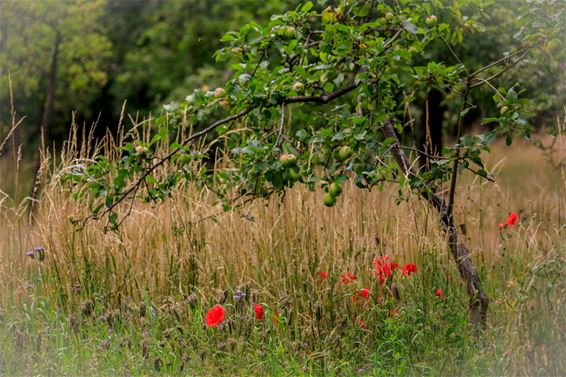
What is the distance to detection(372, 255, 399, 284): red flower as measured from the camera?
4160 mm

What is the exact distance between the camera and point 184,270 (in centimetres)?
475

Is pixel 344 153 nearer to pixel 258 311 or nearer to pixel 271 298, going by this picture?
pixel 258 311

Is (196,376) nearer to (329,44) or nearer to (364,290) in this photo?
(364,290)

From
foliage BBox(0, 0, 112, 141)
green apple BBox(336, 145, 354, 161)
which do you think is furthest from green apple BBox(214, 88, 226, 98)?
foliage BBox(0, 0, 112, 141)

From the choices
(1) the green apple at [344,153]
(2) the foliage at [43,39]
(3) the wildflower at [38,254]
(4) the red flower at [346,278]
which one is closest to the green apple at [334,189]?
(1) the green apple at [344,153]

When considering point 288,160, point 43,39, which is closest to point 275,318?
point 288,160

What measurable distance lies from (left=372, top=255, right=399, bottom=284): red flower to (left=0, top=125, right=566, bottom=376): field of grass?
0.04 meters

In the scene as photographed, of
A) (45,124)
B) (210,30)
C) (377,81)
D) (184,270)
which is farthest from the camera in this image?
(210,30)

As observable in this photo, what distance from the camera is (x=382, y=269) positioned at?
13.8ft

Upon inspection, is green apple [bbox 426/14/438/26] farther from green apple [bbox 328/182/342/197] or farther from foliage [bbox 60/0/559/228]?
green apple [bbox 328/182/342/197]

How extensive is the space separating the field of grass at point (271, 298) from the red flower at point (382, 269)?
0.04 meters

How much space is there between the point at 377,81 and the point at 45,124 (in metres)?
8.45

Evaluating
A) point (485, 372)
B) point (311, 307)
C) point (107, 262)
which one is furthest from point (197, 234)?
point (485, 372)

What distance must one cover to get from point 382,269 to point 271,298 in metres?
0.66
